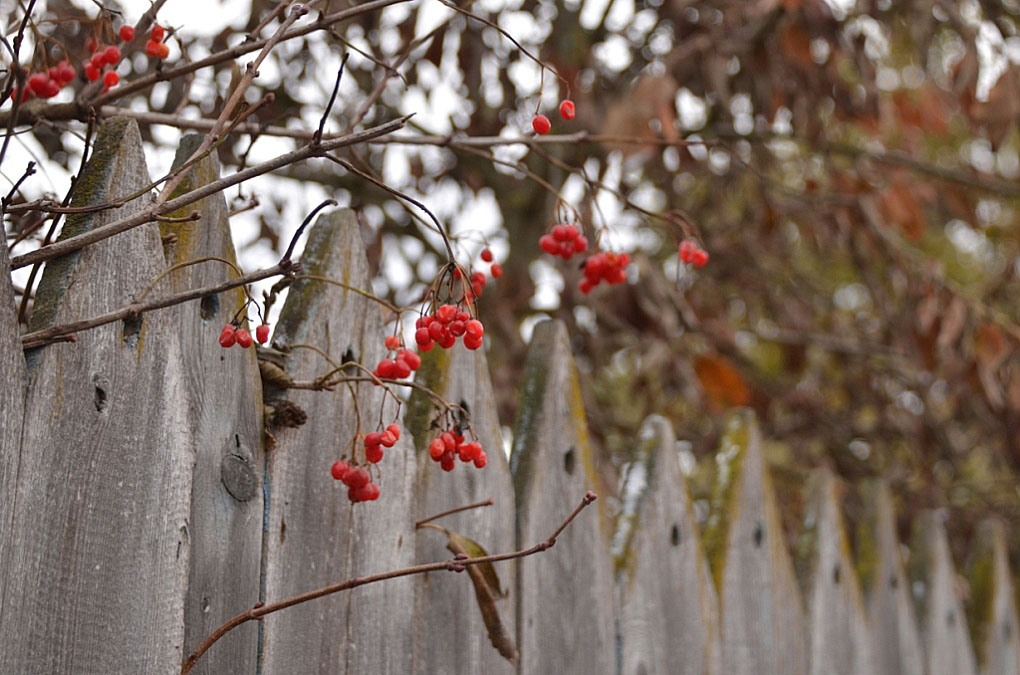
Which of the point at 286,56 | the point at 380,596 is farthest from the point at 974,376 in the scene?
the point at 286,56

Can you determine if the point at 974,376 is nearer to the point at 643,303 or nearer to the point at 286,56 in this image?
the point at 643,303

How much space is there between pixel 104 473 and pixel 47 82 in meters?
0.66

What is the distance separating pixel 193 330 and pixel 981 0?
2627 millimetres

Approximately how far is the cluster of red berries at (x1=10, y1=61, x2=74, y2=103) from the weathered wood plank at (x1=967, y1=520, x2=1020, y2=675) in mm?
2384

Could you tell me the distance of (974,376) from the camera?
2736mm

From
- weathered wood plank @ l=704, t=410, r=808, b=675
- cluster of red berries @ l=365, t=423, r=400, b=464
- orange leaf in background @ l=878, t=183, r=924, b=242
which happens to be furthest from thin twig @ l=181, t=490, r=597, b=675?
orange leaf in background @ l=878, t=183, r=924, b=242

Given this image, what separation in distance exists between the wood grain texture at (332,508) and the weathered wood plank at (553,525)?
9.6 inches

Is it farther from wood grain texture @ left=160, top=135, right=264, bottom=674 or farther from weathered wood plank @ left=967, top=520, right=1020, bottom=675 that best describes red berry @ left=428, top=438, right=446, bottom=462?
weathered wood plank @ left=967, top=520, right=1020, bottom=675

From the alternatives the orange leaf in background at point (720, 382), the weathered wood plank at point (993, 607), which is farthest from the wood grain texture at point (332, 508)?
the weathered wood plank at point (993, 607)

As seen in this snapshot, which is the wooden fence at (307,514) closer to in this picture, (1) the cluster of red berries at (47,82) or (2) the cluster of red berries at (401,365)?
(2) the cluster of red berries at (401,365)

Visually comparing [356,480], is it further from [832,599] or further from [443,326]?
[832,599]

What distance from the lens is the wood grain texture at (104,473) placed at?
1.02 meters

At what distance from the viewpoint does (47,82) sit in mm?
1479

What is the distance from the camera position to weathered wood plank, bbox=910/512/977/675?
8.29 ft
